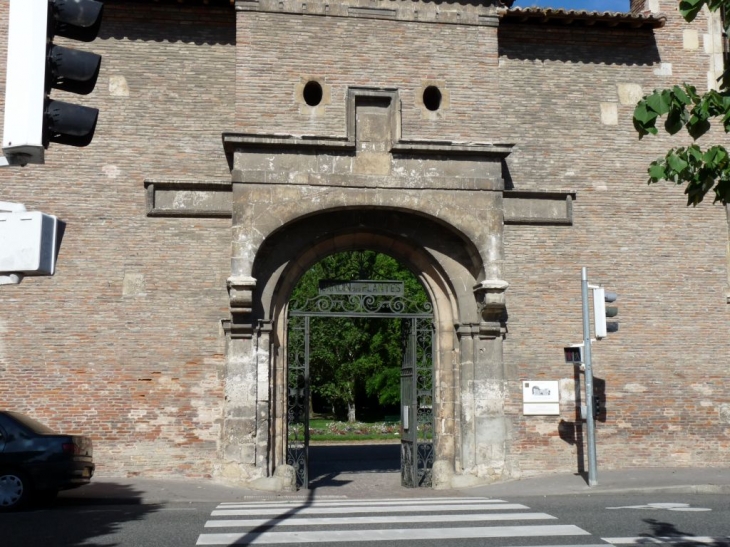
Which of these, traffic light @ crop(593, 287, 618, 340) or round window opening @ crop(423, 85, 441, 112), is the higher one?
round window opening @ crop(423, 85, 441, 112)

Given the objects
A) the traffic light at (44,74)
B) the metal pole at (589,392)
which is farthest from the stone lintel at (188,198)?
the traffic light at (44,74)

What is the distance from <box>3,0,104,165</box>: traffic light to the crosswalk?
17.3 feet

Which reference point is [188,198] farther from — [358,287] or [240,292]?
[358,287]

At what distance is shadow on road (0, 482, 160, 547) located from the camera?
9.05 m

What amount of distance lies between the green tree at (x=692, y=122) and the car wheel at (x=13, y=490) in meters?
9.09

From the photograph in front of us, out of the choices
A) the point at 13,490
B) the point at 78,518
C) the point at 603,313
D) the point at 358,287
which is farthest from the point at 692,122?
the point at 358,287

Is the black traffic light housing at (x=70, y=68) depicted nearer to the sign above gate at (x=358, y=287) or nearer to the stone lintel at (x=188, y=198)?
the stone lintel at (x=188, y=198)

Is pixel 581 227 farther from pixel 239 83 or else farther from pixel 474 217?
pixel 239 83

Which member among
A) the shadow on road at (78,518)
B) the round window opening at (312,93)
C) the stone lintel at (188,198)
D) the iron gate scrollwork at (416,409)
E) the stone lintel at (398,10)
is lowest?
the shadow on road at (78,518)

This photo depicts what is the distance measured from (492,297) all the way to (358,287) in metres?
2.47

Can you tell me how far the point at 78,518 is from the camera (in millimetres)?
10594

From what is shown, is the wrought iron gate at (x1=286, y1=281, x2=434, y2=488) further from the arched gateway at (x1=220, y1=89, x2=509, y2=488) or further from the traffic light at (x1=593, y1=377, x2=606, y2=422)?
the traffic light at (x1=593, y1=377, x2=606, y2=422)

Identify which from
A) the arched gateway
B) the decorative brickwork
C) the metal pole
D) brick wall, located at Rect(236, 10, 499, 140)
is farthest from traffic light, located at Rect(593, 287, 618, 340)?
brick wall, located at Rect(236, 10, 499, 140)

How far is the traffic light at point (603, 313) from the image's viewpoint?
1398 centimetres
